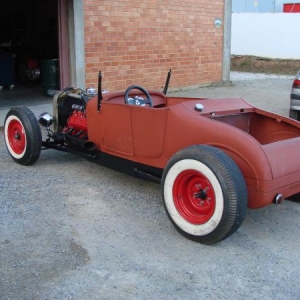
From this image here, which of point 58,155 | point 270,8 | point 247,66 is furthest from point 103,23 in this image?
point 270,8

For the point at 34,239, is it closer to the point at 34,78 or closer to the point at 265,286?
the point at 265,286

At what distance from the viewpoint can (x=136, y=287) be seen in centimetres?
311

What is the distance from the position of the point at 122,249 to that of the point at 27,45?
12403mm

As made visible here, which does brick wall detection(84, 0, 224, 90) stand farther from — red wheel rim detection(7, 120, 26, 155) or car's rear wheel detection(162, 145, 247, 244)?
car's rear wheel detection(162, 145, 247, 244)

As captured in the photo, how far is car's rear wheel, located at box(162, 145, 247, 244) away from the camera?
3.41 m

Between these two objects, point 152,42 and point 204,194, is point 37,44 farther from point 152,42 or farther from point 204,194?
point 204,194

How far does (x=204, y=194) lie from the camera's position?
145 inches

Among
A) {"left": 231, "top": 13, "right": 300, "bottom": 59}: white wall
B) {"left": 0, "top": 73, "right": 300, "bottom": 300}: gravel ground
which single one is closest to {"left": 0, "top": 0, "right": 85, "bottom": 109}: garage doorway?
{"left": 0, "top": 73, "right": 300, "bottom": 300}: gravel ground

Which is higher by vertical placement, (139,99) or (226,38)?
(226,38)

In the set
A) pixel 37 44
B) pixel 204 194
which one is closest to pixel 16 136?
pixel 204 194

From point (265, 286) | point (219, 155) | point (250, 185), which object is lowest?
point (265, 286)

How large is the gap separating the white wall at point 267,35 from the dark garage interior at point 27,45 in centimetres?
1154

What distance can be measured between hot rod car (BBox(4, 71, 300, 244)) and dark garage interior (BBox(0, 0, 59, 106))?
619cm

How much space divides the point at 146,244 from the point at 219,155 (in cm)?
89
